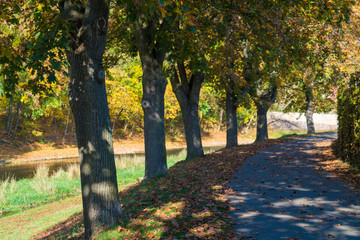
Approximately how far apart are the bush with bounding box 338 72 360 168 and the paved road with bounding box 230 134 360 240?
43.8 inches

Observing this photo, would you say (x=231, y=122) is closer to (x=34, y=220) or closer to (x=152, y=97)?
(x=152, y=97)

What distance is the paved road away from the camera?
18.3ft

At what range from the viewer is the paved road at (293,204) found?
5.59 metres

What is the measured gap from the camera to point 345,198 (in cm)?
750

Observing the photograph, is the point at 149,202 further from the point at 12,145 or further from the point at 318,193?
the point at 12,145

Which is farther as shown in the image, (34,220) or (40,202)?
(40,202)

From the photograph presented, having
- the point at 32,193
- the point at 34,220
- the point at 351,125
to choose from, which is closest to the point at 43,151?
the point at 32,193

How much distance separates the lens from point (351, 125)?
34.0 ft

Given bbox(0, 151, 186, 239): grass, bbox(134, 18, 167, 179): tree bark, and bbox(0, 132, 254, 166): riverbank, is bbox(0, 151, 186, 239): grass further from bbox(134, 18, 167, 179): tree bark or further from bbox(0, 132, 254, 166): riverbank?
bbox(0, 132, 254, 166): riverbank

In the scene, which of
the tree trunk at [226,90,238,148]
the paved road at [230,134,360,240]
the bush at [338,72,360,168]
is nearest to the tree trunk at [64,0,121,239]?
the paved road at [230,134,360,240]

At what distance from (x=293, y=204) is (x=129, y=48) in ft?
32.9

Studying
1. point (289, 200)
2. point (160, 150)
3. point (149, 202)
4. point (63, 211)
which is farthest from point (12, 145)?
point (289, 200)

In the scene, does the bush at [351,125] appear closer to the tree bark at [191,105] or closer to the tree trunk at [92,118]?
the tree bark at [191,105]

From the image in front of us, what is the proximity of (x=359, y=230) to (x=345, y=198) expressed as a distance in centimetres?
213
